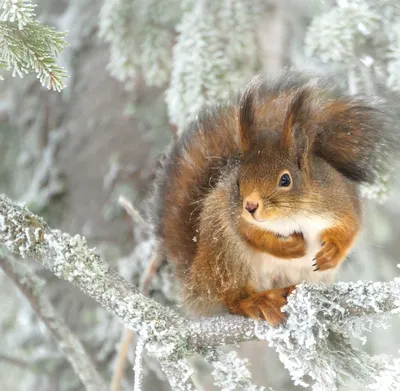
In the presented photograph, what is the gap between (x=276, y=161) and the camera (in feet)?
3.62

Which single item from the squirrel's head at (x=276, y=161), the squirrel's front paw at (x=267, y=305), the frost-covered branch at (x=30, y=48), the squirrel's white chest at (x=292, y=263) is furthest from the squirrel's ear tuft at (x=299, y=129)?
the frost-covered branch at (x=30, y=48)

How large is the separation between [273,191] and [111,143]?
2.97ft

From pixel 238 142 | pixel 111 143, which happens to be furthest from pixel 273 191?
pixel 111 143

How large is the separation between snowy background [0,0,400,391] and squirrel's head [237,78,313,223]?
29cm

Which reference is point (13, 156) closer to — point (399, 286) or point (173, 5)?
point (173, 5)

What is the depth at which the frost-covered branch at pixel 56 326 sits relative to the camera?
1.15 m

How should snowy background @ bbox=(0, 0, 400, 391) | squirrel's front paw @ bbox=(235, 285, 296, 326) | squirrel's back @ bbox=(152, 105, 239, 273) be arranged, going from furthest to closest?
snowy background @ bbox=(0, 0, 400, 391), squirrel's back @ bbox=(152, 105, 239, 273), squirrel's front paw @ bbox=(235, 285, 296, 326)

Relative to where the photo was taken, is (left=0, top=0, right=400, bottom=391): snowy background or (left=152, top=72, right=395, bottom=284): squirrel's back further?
(left=0, top=0, right=400, bottom=391): snowy background

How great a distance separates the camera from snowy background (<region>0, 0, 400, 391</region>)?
1504 millimetres

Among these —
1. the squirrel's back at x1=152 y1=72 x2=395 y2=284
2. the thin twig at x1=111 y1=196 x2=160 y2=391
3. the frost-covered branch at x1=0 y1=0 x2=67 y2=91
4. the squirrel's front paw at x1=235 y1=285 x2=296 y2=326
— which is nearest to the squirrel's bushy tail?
A: the squirrel's back at x1=152 y1=72 x2=395 y2=284

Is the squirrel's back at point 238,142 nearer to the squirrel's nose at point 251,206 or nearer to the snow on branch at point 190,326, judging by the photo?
the squirrel's nose at point 251,206

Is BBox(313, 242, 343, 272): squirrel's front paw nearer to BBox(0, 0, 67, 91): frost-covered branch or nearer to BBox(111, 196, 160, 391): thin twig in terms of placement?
BBox(111, 196, 160, 391): thin twig

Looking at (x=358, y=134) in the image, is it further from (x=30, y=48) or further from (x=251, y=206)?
(x=30, y=48)

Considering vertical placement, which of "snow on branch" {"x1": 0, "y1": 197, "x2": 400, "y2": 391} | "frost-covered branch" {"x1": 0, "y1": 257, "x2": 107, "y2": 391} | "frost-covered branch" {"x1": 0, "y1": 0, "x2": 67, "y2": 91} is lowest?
"frost-covered branch" {"x1": 0, "y1": 257, "x2": 107, "y2": 391}
